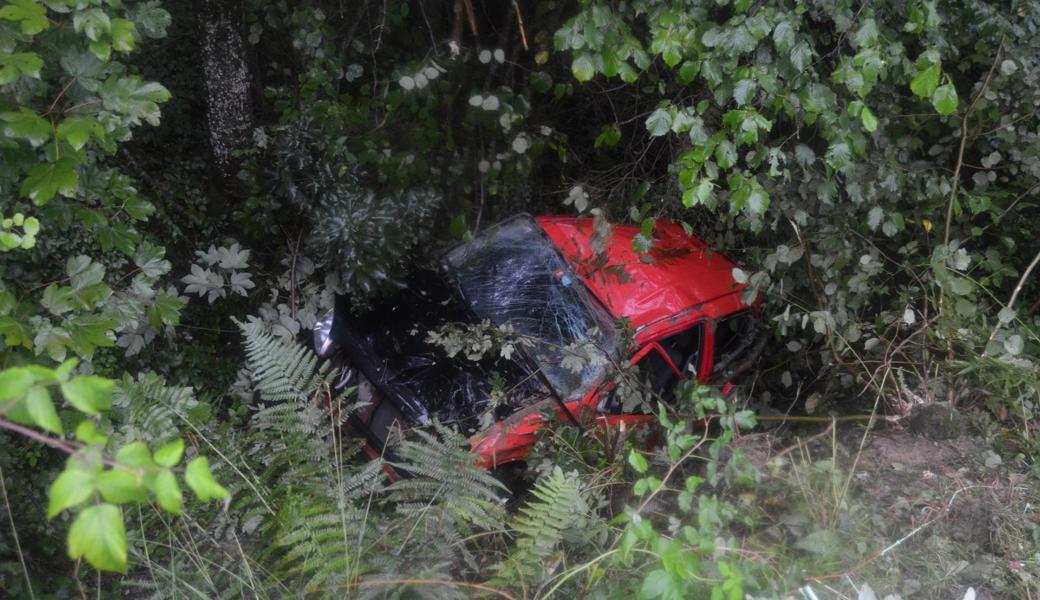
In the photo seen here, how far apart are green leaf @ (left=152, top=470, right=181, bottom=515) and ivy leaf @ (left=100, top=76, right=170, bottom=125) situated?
1.61 meters

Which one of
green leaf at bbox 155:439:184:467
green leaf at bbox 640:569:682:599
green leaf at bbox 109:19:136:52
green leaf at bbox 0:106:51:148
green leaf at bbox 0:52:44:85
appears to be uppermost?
green leaf at bbox 109:19:136:52

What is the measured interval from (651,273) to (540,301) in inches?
28.0

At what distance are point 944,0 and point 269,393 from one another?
3552 millimetres

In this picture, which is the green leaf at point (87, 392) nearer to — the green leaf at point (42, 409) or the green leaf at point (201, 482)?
the green leaf at point (42, 409)

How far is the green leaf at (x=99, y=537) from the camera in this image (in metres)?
0.85

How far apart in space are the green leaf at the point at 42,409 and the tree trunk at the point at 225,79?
4.59 m

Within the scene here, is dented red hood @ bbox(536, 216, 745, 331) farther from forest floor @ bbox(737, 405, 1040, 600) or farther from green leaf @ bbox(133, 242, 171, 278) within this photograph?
green leaf @ bbox(133, 242, 171, 278)

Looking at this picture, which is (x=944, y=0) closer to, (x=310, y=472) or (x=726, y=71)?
(x=726, y=71)

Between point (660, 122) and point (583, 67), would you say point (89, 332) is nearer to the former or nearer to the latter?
point (583, 67)

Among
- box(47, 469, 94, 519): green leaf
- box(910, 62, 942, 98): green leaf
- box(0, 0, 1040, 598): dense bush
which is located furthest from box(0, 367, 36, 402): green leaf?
box(910, 62, 942, 98): green leaf

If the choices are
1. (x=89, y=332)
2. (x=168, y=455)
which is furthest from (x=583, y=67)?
(x=168, y=455)

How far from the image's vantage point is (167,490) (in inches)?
35.0

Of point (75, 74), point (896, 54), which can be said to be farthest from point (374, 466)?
point (896, 54)

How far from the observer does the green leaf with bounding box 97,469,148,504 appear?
87 cm
